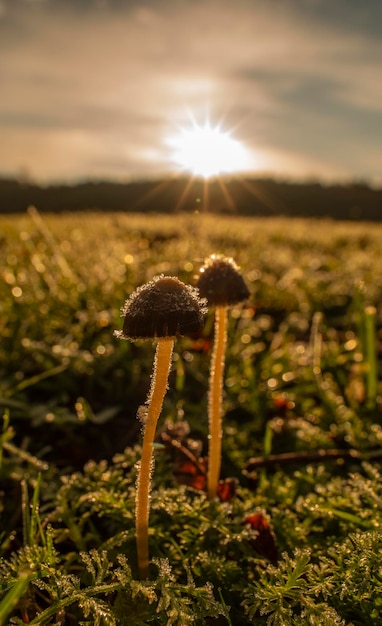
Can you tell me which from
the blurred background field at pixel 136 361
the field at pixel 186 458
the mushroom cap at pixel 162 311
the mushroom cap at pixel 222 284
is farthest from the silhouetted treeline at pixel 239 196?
the mushroom cap at pixel 162 311

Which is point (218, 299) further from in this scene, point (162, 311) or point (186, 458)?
→ point (186, 458)

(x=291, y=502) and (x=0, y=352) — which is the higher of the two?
(x=0, y=352)

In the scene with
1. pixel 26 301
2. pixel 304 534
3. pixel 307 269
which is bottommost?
pixel 304 534

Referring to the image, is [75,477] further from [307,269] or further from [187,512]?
[307,269]

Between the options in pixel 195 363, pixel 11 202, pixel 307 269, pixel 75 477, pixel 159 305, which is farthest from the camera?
pixel 11 202

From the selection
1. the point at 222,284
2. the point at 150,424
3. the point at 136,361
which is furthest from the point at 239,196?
Result: the point at 150,424

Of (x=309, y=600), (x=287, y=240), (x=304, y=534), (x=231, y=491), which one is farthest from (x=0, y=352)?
(x=287, y=240)

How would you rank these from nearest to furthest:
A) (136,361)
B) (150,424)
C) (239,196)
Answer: (150,424) < (136,361) < (239,196)

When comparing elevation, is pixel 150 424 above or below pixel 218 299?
below
